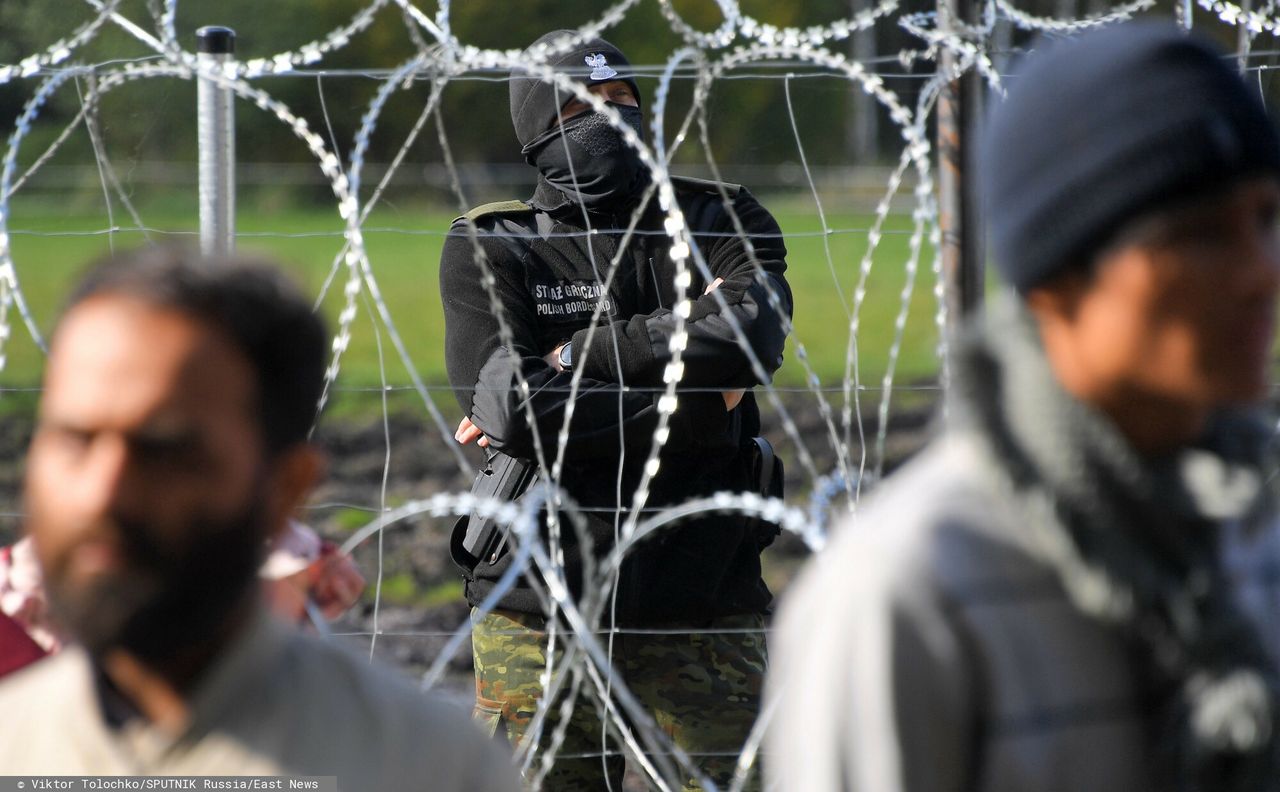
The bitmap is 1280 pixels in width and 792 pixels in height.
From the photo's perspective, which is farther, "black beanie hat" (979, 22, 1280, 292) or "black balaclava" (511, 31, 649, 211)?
"black balaclava" (511, 31, 649, 211)

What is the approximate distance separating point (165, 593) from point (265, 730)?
0.16 meters

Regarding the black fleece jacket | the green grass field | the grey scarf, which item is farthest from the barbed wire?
the green grass field

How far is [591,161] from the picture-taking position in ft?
9.90

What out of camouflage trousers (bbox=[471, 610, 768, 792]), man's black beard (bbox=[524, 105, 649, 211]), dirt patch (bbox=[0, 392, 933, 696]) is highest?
man's black beard (bbox=[524, 105, 649, 211])

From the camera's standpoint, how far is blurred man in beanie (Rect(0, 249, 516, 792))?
1208 mm

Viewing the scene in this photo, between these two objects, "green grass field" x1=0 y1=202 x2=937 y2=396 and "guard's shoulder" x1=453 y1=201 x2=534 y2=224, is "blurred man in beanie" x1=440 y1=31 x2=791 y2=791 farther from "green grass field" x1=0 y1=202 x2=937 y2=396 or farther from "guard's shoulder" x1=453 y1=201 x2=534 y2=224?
"green grass field" x1=0 y1=202 x2=937 y2=396

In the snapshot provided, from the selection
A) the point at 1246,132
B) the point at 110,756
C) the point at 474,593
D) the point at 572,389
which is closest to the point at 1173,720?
the point at 1246,132

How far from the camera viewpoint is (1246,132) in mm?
1188

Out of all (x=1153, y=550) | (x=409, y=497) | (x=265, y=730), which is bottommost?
(x=409, y=497)

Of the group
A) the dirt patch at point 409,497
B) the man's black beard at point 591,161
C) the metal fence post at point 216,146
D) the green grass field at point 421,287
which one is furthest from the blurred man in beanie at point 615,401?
the green grass field at point 421,287

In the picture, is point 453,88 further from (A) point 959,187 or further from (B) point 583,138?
(A) point 959,187

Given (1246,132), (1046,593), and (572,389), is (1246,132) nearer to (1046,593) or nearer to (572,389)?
(1046,593)

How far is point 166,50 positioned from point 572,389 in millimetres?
1004

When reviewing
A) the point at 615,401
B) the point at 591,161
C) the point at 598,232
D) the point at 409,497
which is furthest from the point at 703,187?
the point at 409,497
